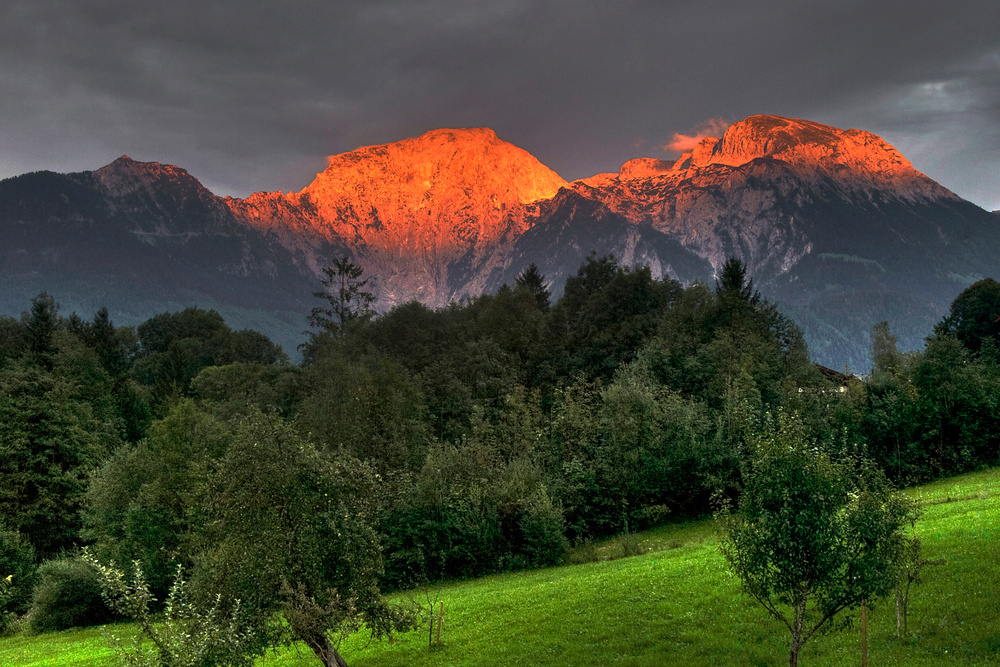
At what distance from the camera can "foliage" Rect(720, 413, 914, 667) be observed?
15070 millimetres

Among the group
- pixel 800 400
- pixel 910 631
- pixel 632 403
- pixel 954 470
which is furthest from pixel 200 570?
pixel 954 470

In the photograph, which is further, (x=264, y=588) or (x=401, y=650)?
(x=401, y=650)

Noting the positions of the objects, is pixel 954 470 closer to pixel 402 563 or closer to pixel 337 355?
pixel 402 563

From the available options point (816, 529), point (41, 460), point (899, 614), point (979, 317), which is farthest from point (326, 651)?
point (979, 317)

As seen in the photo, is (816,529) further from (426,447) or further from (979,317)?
(979,317)

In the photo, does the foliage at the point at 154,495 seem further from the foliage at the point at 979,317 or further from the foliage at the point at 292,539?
the foliage at the point at 979,317

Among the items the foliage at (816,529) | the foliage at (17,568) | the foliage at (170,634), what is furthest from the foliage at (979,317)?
the foliage at (17,568)

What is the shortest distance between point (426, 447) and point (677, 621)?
142 ft

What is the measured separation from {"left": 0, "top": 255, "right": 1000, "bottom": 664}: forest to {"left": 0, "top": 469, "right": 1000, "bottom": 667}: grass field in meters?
5.02

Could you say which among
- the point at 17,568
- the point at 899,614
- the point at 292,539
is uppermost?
the point at 292,539

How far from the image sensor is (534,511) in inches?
1853

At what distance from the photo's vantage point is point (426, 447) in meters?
65.9

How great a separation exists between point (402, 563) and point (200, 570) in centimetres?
2924

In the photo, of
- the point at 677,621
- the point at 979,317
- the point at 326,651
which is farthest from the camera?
the point at 979,317
